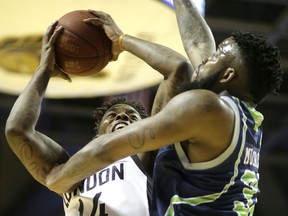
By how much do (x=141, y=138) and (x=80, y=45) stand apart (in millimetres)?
688

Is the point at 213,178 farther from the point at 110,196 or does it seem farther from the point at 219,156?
the point at 110,196

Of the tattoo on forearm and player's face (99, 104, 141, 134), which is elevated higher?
the tattoo on forearm

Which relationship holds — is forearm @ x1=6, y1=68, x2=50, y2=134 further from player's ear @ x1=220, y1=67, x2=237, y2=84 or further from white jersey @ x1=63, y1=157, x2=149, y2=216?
player's ear @ x1=220, y1=67, x2=237, y2=84

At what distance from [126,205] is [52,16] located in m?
1.19

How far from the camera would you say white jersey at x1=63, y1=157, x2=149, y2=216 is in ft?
9.43

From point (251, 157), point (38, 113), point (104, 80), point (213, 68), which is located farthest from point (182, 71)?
point (104, 80)

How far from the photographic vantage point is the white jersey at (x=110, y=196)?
2.88 meters

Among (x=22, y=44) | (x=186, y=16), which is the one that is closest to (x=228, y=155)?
(x=186, y=16)

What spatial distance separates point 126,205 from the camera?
2.89m

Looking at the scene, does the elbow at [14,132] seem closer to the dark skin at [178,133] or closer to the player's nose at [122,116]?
the dark skin at [178,133]

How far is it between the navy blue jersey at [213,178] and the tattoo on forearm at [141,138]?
0.16 meters

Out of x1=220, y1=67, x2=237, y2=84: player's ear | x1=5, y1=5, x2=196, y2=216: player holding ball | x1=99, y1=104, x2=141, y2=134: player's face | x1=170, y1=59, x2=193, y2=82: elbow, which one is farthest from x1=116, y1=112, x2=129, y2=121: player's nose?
x1=220, y1=67, x2=237, y2=84: player's ear

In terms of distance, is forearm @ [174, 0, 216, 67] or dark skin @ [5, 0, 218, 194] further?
forearm @ [174, 0, 216, 67]

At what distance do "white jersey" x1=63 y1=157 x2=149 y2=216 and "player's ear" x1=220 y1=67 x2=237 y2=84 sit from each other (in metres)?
0.72
